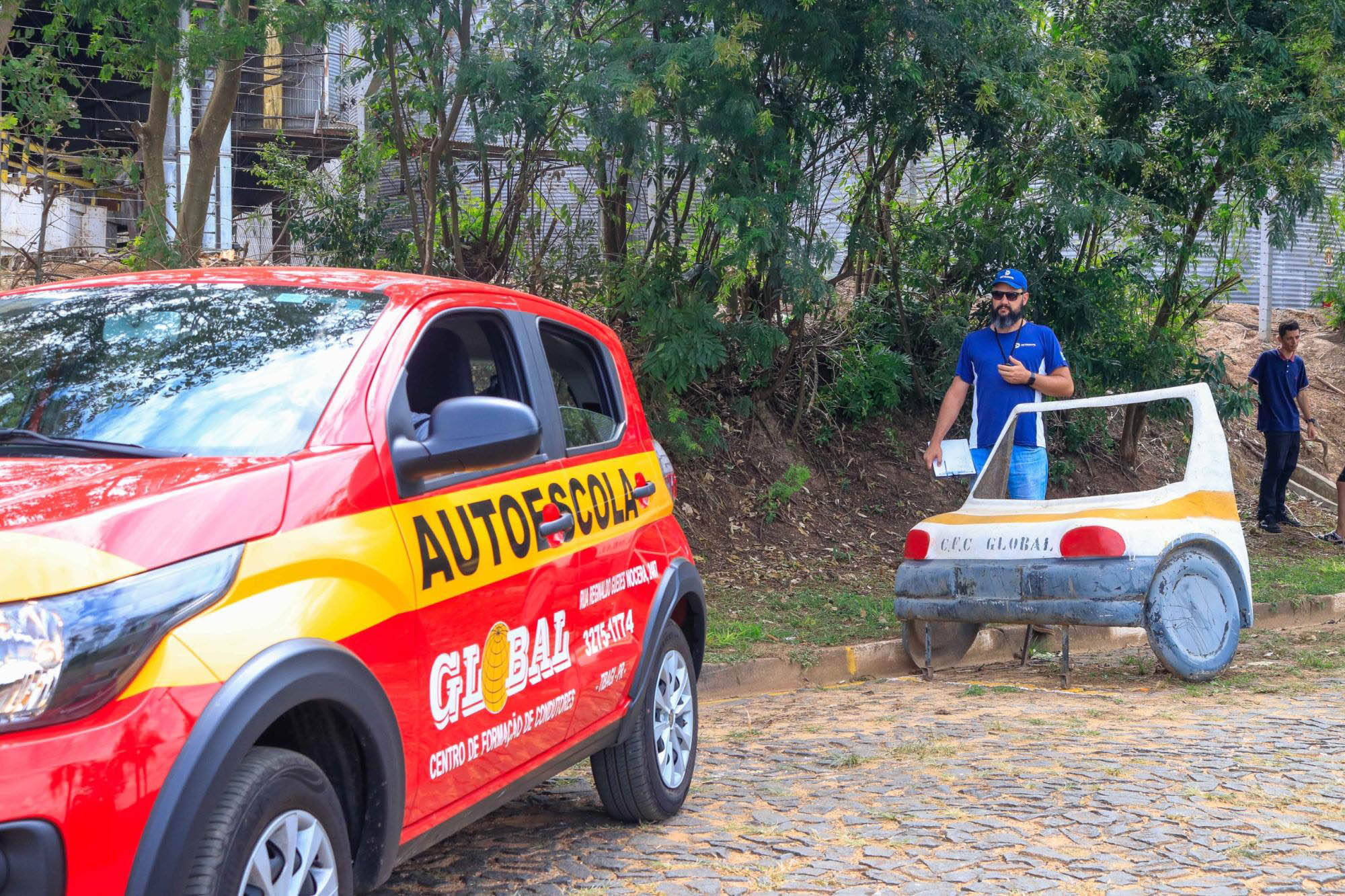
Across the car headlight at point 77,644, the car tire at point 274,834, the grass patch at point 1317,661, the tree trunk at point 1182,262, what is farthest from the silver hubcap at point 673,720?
the tree trunk at point 1182,262

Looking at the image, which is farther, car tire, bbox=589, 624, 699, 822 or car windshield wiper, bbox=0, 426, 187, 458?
car tire, bbox=589, 624, 699, 822

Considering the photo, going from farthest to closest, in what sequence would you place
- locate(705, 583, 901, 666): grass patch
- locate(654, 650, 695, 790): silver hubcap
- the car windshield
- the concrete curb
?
locate(705, 583, 901, 666): grass patch → the concrete curb → locate(654, 650, 695, 790): silver hubcap → the car windshield

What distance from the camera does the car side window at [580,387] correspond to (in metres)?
4.57

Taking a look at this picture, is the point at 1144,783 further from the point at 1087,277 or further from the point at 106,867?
the point at 1087,277

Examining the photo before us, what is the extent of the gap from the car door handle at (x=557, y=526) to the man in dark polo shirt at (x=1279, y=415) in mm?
11152

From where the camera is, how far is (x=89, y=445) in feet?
10.3

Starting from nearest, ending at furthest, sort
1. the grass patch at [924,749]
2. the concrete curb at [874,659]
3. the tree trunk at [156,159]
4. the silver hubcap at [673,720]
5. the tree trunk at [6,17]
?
the silver hubcap at [673,720], the grass patch at [924,749], the concrete curb at [874,659], the tree trunk at [6,17], the tree trunk at [156,159]

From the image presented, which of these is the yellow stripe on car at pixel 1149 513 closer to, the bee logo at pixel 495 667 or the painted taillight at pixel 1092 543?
the painted taillight at pixel 1092 543

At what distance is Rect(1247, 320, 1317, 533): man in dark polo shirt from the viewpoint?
1343cm

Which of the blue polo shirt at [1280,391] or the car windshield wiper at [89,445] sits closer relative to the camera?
the car windshield wiper at [89,445]

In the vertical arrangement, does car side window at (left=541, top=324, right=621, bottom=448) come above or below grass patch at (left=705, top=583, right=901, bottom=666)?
above

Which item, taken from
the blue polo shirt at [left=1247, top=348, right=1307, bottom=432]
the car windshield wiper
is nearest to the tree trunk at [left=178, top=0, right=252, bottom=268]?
the car windshield wiper

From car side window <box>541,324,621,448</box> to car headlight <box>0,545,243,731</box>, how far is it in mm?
2041

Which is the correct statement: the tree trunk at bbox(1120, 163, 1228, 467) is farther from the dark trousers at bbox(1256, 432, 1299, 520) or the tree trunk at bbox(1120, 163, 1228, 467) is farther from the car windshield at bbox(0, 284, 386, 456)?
the car windshield at bbox(0, 284, 386, 456)
